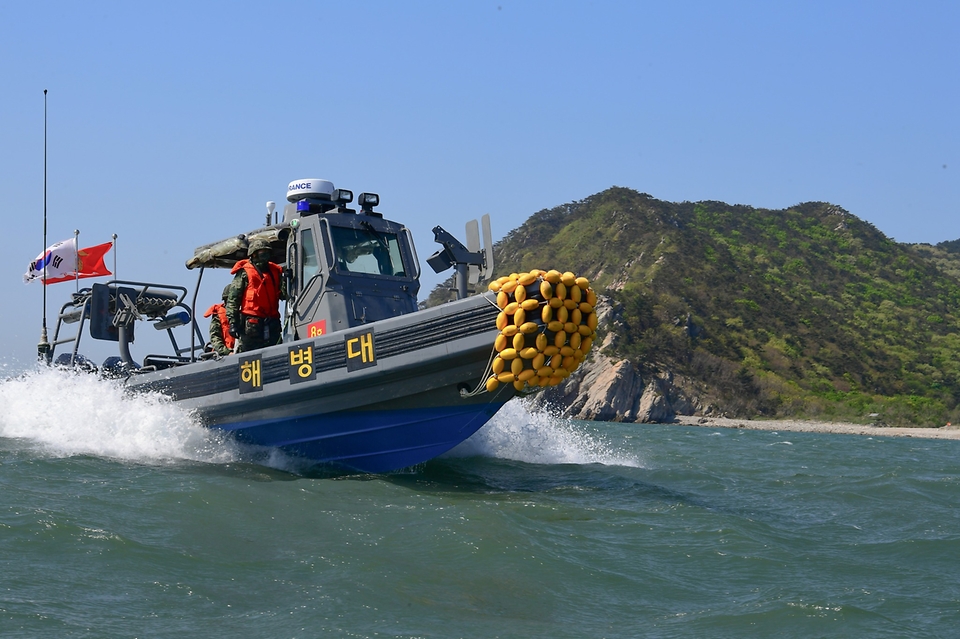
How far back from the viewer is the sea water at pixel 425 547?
16.4ft

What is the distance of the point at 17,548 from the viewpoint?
5738 mm

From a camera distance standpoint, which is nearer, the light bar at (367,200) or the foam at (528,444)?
the light bar at (367,200)

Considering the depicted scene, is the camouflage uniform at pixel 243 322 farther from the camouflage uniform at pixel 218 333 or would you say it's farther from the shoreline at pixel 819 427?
the shoreline at pixel 819 427

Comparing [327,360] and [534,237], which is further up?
[534,237]

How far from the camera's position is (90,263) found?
1342cm

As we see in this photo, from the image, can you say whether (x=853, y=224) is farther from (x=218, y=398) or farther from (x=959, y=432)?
(x=218, y=398)

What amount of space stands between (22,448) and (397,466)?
3914 millimetres

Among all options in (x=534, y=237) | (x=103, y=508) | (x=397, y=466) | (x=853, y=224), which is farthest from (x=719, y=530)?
(x=853, y=224)

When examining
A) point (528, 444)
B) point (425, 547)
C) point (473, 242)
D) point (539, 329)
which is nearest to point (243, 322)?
point (473, 242)

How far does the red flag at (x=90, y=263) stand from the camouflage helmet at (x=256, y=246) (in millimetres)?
3928

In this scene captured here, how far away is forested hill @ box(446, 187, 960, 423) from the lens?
54.7 metres

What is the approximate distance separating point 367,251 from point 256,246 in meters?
1.19

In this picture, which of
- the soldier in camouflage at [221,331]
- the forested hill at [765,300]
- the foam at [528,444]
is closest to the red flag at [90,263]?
the soldier in camouflage at [221,331]

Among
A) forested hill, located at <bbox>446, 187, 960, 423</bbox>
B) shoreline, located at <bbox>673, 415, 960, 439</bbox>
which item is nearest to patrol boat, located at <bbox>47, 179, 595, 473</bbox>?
shoreline, located at <bbox>673, 415, 960, 439</bbox>
